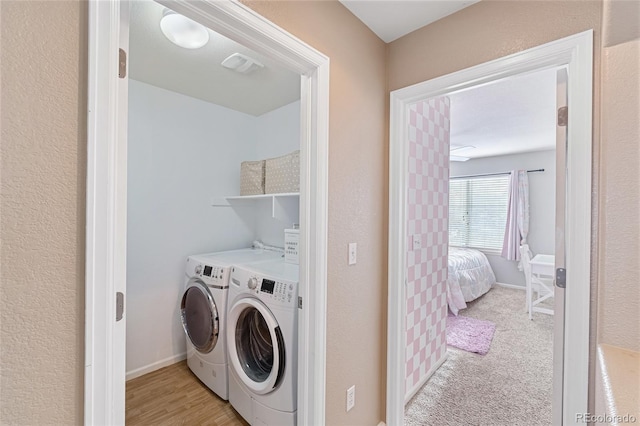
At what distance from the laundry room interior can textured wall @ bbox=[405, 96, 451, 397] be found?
989 millimetres

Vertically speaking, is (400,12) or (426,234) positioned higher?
(400,12)

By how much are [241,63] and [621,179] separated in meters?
2.00

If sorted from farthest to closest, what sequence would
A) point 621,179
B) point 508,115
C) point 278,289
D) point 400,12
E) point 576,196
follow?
point 508,115, point 278,289, point 400,12, point 576,196, point 621,179

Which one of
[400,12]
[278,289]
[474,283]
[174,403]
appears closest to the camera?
[400,12]

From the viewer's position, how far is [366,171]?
155 centimetres

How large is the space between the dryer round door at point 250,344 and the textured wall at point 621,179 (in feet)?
4.96

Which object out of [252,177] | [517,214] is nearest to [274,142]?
[252,177]

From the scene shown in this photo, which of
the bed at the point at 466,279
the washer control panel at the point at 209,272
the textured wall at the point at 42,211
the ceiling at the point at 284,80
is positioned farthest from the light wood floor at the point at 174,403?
the bed at the point at 466,279

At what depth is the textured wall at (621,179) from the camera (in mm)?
585

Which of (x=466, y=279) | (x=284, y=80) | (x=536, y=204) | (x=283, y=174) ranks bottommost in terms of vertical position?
(x=466, y=279)

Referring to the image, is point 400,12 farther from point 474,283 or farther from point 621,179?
point 474,283

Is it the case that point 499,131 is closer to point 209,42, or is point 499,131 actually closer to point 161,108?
point 209,42

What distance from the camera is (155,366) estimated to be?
236 centimetres

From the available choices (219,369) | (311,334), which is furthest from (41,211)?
(219,369)
